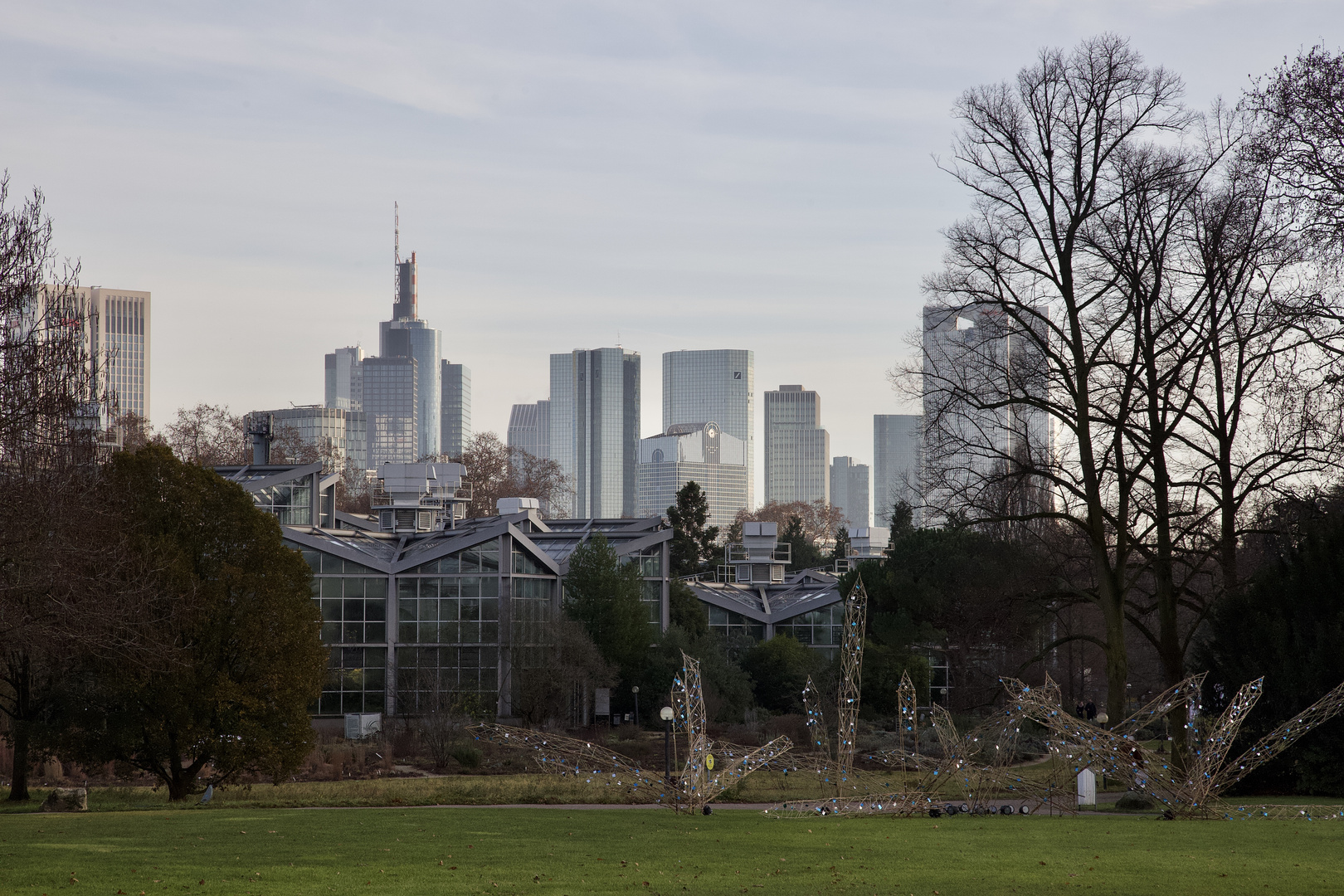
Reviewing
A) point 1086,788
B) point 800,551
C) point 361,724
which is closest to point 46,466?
point 1086,788

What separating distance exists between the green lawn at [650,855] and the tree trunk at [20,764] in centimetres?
333

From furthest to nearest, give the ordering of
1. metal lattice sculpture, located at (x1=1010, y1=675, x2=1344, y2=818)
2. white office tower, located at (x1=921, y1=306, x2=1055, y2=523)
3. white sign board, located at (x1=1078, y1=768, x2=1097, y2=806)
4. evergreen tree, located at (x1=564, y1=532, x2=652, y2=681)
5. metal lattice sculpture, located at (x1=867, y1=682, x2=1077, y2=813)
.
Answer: evergreen tree, located at (x1=564, y1=532, x2=652, y2=681), white sign board, located at (x1=1078, y1=768, x2=1097, y2=806), white office tower, located at (x1=921, y1=306, x2=1055, y2=523), metal lattice sculpture, located at (x1=867, y1=682, x2=1077, y2=813), metal lattice sculpture, located at (x1=1010, y1=675, x2=1344, y2=818)

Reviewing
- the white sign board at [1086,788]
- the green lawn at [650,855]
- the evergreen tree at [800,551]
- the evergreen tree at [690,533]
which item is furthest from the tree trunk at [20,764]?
the evergreen tree at [800,551]

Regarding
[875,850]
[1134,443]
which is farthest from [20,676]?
[1134,443]

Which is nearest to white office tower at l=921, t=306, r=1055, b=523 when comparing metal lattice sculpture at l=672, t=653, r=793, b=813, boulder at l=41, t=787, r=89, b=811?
metal lattice sculpture at l=672, t=653, r=793, b=813

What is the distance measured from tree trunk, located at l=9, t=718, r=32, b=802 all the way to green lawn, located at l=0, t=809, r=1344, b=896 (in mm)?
3325

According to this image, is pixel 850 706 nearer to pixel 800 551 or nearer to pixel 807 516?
pixel 800 551

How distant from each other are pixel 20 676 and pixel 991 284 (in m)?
18.0

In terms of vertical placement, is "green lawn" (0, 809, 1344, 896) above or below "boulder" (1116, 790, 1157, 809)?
above

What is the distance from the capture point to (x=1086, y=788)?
794 inches

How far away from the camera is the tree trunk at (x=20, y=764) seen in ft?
71.8

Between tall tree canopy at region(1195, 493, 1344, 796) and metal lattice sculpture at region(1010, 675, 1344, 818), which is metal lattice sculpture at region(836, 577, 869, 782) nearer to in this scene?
metal lattice sculpture at region(1010, 675, 1344, 818)

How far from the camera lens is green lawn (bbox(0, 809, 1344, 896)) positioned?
444 inches

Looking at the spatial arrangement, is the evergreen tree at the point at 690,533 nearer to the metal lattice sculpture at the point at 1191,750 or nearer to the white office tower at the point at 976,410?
the white office tower at the point at 976,410
